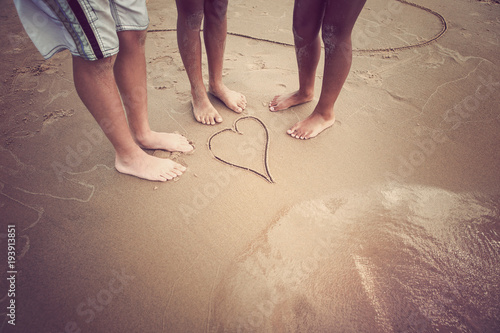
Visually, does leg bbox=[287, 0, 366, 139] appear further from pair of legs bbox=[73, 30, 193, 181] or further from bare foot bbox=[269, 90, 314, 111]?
pair of legs bbox=[73, 30, 193, 181]

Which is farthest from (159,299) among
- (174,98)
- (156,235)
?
(174,98)

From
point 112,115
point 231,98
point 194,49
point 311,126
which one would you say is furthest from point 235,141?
point 112,115

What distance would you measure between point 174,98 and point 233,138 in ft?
2.74

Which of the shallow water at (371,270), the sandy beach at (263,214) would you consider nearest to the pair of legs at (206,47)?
the sandy beach at (263,214)

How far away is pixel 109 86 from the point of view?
121 centimetres

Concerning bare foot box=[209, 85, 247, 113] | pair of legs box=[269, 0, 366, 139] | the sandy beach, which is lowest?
the sandy beach

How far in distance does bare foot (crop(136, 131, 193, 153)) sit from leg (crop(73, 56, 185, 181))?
149 millimetres

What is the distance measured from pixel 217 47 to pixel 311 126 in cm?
103

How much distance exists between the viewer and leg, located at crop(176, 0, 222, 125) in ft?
5.19

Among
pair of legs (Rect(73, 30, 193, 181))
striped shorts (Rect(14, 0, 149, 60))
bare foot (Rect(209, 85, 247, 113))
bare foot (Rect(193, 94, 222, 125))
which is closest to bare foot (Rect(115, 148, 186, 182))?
pair of legs (Rect(73, 30, 193, 181))

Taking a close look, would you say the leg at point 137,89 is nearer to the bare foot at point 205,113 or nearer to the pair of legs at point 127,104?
the pair of legs at point 127,104

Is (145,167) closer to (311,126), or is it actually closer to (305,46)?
(311,126)

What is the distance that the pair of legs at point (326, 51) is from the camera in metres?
1.45

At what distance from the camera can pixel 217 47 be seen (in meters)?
1.93
